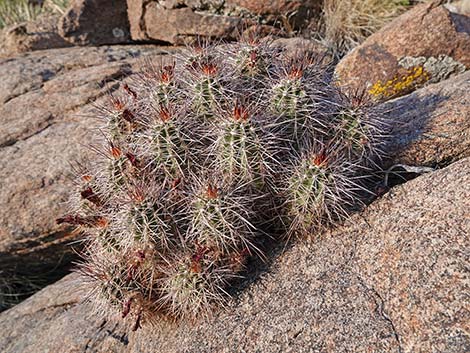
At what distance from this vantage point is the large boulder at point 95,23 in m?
6.46

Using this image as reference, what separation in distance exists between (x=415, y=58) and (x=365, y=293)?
2922 millimetres

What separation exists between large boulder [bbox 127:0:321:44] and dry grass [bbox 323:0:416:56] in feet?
1.04

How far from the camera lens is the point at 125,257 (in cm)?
291

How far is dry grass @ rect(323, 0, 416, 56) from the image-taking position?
6137 millimetres

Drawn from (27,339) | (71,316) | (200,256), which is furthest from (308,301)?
(27,339)

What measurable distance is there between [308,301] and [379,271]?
1.39ft

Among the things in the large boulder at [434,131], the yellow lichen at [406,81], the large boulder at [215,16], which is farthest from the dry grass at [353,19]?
the large boulder at [434,131]

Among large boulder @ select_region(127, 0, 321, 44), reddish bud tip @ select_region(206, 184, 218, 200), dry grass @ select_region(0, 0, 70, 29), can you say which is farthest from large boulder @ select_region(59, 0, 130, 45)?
reddish bud tip @ select_region(206, 184, 218, 200)

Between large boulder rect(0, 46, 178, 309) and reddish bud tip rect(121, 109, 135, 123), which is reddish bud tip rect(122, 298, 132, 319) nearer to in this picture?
reddish bud tip rect(121, 109, 135, 123)

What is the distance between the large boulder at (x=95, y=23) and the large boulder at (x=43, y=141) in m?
0.61

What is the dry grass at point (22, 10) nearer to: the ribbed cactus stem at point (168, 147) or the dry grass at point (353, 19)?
the dry grass at point (353, 19)

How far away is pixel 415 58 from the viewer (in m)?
4.65

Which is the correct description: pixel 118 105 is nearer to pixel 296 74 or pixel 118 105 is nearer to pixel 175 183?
pixel 175 183

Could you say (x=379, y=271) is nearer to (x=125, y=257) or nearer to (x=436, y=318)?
(x=436, y=318)
